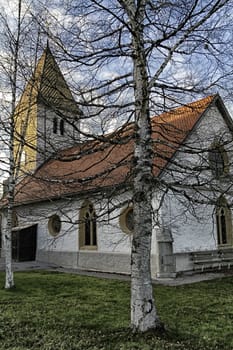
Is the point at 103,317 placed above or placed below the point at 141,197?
below

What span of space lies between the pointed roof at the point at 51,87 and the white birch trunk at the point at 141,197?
46.4 inches

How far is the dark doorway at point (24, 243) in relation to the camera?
1959cm

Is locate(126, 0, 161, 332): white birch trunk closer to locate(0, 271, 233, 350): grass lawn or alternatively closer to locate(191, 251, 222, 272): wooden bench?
locate(0, 271, 233, 350): grass lawn

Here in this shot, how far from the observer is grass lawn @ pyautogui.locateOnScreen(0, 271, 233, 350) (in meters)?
5.23

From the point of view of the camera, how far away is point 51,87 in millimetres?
5680

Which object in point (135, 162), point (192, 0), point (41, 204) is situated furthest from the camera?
point (41, 204)

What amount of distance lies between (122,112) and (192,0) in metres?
2.19

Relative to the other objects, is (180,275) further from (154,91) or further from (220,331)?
(154,91)

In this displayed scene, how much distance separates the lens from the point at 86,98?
599 cm

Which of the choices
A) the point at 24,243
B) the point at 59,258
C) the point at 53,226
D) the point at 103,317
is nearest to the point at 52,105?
the point at 103,317

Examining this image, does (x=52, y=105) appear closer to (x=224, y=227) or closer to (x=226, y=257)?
(x=226, y=257)

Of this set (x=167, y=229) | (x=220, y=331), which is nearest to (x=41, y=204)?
(x=167, y=229)

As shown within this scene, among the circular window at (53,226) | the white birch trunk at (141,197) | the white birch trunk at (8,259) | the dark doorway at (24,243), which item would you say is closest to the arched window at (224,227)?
the circular window at (53,226)

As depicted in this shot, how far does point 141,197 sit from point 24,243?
621 inches
